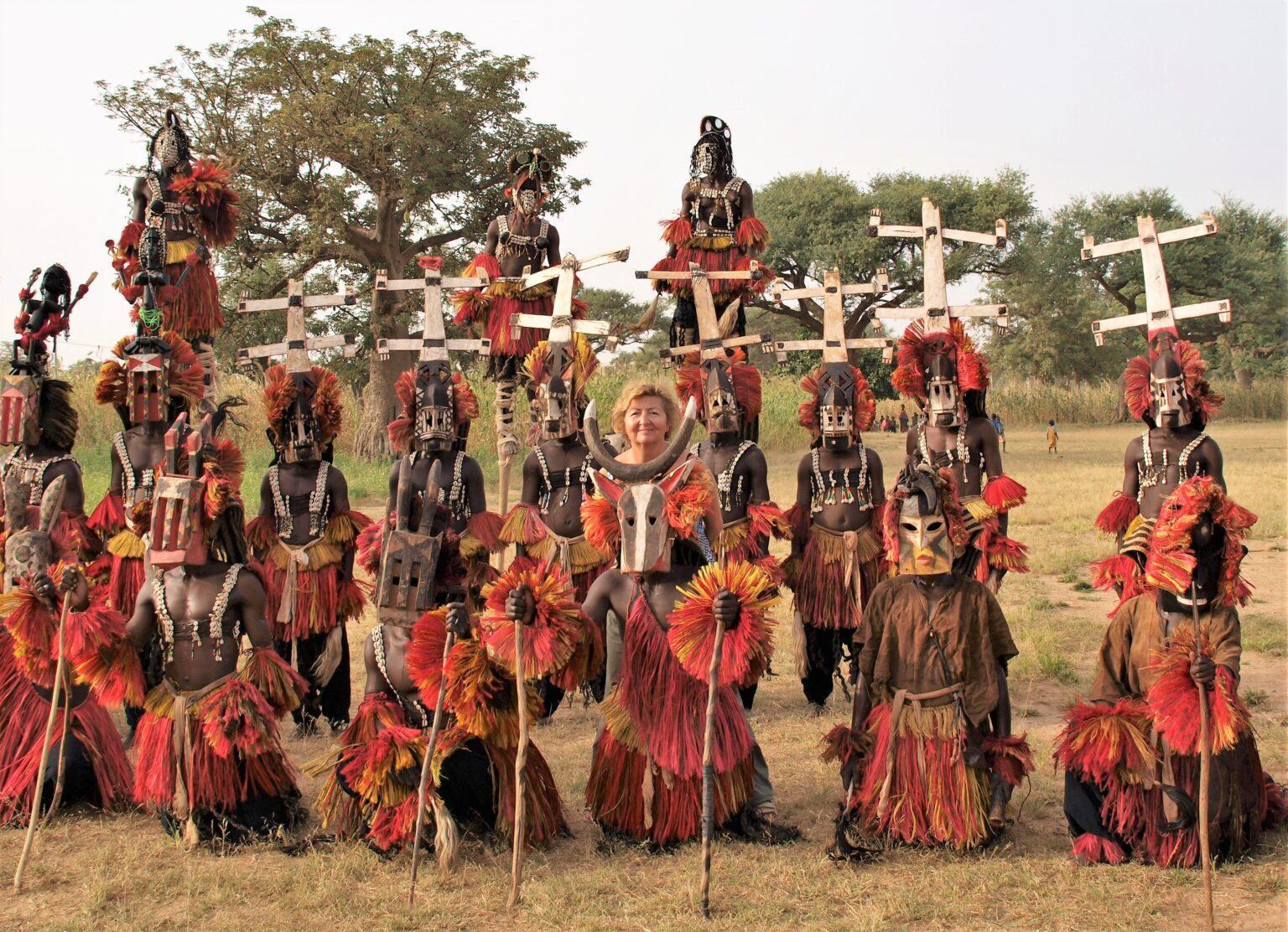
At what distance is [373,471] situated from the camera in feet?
60.3

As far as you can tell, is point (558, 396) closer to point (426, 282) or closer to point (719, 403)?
point (719, 403)

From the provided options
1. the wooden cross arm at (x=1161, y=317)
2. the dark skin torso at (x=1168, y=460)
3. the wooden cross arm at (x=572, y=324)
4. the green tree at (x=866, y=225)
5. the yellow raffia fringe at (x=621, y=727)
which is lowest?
the yellow raffia fringe at (x=621, y=727)

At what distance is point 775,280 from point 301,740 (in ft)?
13.6

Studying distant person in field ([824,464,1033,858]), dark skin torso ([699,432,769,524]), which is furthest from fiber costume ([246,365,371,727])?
distant person in field ([824,464,1033,858])

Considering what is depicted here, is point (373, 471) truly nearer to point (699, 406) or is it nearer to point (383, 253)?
point (383, 253)

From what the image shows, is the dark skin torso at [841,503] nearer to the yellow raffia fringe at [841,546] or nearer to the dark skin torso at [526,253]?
the yellow raffia fringe at [841,546]

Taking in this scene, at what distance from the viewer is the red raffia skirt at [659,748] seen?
470 cm

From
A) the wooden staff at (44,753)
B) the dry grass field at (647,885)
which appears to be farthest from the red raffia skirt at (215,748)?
the wooden staff at (44,753)

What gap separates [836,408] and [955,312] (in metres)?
0.87

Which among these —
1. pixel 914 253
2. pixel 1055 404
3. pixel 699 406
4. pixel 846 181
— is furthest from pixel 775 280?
pixel 1055 404

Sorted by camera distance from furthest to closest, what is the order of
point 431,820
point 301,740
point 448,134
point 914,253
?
1. point 914,253
2. point 448,134
3. point 301,740
4. point 431,820

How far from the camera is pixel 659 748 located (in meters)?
4.69

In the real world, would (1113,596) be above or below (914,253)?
below

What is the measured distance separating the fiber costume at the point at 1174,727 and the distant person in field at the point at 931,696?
0.32 metres
